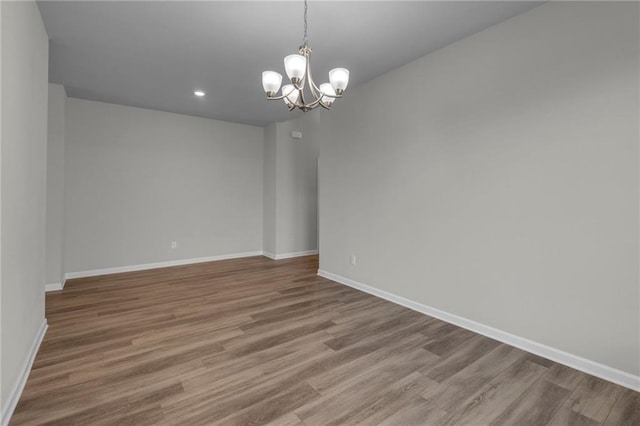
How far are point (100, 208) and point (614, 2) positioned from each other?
6233 mm

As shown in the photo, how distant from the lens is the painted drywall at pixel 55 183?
3.74m

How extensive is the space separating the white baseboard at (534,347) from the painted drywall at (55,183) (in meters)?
4.34

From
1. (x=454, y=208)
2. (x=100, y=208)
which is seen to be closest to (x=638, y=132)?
(x=454, y=208)

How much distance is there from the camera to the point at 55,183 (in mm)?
3787

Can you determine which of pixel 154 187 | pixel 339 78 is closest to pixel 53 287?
pixel 154 187

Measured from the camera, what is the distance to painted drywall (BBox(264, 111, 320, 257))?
580 centimetres

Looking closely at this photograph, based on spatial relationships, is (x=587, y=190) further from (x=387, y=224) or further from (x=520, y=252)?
(x=387, y=224)

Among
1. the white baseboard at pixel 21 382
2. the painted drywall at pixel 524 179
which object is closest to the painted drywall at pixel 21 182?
the white baseboard at pixel 21 382

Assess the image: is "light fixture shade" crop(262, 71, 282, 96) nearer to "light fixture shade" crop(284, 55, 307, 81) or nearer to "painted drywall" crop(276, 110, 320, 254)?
"light fixture shade" crop(284, 55, 307, 81)

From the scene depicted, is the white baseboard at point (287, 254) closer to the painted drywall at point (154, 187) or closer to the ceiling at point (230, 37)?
the painted drywall at point (154, 187)

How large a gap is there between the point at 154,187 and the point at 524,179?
530 centimetres

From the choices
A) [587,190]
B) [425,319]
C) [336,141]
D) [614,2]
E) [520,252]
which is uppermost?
Result: [614,2]

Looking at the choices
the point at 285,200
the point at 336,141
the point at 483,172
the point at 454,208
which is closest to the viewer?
the point at 483,172

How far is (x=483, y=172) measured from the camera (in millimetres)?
2623
